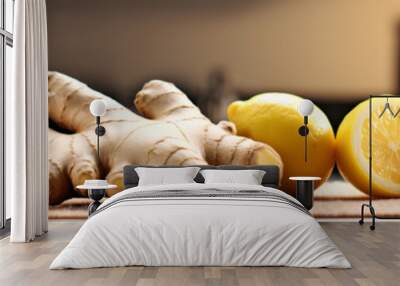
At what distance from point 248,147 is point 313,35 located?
5.22 feet

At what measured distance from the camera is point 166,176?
6.69 metres

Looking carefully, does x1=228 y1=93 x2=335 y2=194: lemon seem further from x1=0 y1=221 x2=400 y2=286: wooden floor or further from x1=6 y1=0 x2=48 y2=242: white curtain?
x1=6 y1=0 x2=48 y2=242: white curtain

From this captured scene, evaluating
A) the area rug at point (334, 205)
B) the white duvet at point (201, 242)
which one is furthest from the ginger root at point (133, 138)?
the white duvet at point (201, 242)

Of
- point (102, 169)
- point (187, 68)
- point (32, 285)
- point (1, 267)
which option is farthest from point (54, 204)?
point (32, 285)

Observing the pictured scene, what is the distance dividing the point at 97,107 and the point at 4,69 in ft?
3.51

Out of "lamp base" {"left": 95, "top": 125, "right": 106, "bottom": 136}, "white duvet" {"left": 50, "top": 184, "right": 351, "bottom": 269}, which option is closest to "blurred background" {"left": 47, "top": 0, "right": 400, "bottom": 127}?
"lamp base" {"left": 95, "top": 125, "right": 106, "bottom": 136}

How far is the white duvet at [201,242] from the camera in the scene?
15.0ft

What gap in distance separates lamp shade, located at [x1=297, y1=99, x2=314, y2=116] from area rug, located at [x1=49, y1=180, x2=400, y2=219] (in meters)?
0.93

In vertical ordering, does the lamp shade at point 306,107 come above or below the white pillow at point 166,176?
above

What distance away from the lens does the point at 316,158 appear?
7457mm

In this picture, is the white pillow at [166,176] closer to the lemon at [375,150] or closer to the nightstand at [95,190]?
the nightstand at [95,190]

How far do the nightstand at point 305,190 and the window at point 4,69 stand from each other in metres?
3.07

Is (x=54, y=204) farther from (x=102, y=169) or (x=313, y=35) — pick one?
(x=313, y=35)

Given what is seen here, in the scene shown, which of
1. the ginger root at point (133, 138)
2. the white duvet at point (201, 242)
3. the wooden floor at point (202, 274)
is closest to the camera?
the wooden floor at point (202, 274)
